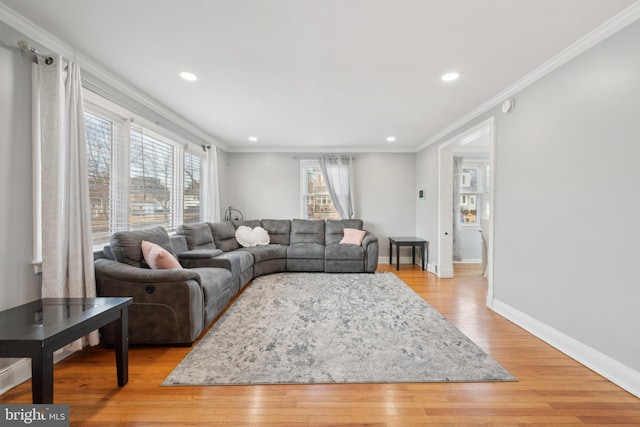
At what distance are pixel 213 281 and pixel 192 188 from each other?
233cm

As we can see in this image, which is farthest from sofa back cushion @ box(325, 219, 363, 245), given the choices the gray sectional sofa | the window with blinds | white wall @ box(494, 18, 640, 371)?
the window with blinds

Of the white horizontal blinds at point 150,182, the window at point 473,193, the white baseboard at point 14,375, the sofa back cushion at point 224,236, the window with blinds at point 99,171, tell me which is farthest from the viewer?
the window at point 473,193

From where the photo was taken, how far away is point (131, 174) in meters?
3.00

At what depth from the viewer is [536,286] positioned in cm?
247

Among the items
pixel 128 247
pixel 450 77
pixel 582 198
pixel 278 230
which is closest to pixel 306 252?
pixel 278 230

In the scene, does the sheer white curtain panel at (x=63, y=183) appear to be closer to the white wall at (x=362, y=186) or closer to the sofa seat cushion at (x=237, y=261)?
the sofa seat cushion at (x=237, y=261)

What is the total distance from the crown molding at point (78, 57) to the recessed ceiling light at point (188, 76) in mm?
661

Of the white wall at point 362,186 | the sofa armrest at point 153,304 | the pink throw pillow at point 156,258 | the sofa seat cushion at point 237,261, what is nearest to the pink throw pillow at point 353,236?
the white wall at point 362,186

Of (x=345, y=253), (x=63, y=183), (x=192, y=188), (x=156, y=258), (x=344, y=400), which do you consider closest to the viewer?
(x=344, y=400)

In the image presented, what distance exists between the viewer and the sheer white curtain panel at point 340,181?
5539mm

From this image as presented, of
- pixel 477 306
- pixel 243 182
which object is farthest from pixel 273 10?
pixel 243 182

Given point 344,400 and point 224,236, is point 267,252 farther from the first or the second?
point 344,400

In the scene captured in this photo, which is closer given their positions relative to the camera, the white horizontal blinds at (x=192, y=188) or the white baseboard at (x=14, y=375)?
the white baseboard at (x=14, y=375)

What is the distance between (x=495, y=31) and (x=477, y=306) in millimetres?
2831
